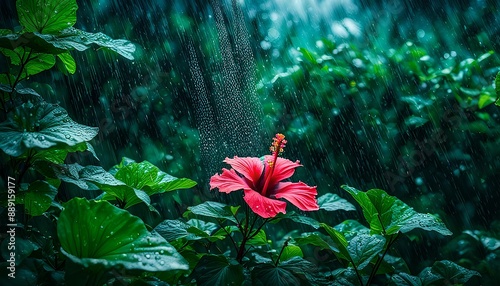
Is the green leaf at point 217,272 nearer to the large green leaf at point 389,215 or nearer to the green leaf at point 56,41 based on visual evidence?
the large green leaf at point 389,215

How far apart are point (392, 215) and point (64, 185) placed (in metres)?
1.14

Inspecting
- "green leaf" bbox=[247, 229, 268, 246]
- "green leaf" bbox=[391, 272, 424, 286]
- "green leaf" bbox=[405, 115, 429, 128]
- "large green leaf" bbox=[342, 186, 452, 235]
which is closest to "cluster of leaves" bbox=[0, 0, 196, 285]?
"green leaf" bbox=[247, 229, 268, 246]

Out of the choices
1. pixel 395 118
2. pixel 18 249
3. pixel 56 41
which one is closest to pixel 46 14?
pixel 56 41

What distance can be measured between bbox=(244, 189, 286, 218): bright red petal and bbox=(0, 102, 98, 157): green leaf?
35 centimetres

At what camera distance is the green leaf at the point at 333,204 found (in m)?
1.12

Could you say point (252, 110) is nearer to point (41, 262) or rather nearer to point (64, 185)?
point (64, 185)

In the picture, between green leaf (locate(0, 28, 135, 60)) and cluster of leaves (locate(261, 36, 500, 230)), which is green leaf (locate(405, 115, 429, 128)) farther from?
green leaf (locate(0, 28, 135, 60))

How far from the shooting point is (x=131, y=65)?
6.35 feet

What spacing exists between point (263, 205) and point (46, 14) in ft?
2.05

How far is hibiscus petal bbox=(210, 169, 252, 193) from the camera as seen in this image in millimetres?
988

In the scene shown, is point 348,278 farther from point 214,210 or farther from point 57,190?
point 57,190

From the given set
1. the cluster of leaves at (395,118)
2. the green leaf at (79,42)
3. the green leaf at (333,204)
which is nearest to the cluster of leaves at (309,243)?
the green leaf at (333,204)

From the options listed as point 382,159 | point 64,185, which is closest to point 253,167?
point 64,185

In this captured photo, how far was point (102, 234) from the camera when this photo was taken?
72 cm
